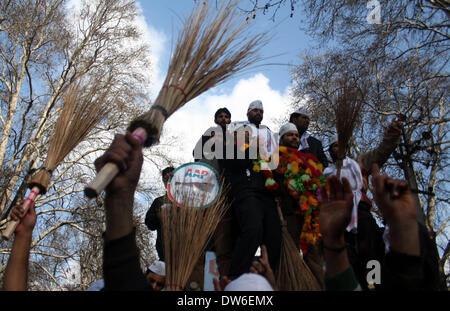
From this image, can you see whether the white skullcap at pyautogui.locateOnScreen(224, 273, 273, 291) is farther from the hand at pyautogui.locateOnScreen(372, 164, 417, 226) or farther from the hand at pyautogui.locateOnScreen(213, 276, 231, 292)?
the hand at pyautogui.locateOnScreen(372, 164, 417, 226)

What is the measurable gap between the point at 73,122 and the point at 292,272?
1.76 meters

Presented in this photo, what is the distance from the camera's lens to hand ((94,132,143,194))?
1.63 meters

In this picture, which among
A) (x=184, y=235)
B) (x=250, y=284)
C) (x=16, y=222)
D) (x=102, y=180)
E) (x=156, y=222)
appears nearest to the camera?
(x=250, y=284)

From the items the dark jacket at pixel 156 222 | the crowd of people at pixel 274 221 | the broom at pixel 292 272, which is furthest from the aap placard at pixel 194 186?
the dark jacket at pixel 156 222

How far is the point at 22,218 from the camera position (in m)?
2.11

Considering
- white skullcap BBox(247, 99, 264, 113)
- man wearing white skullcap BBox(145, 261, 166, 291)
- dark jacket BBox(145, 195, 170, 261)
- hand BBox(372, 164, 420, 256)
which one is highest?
white skullcap BBox(247, 99, 264, 113)

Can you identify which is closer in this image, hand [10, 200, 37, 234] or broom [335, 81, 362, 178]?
hand [10, 200, 37, 234]

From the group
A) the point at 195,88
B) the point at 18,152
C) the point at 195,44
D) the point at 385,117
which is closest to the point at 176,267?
the point at 195,88

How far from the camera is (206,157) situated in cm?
376

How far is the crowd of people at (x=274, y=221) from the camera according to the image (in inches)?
58.8

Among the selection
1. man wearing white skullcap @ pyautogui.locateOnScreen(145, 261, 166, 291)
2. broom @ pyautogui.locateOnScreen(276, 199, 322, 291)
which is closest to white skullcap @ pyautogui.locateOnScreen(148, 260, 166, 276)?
man wearing white skullcap @ pyautogui.locateOnScreen(145, 261, 166, 291)

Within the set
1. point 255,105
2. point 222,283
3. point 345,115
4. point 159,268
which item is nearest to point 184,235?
point 222,283

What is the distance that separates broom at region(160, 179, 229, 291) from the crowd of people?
0.30 metres

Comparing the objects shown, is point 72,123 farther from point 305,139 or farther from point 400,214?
A: point 305,139
